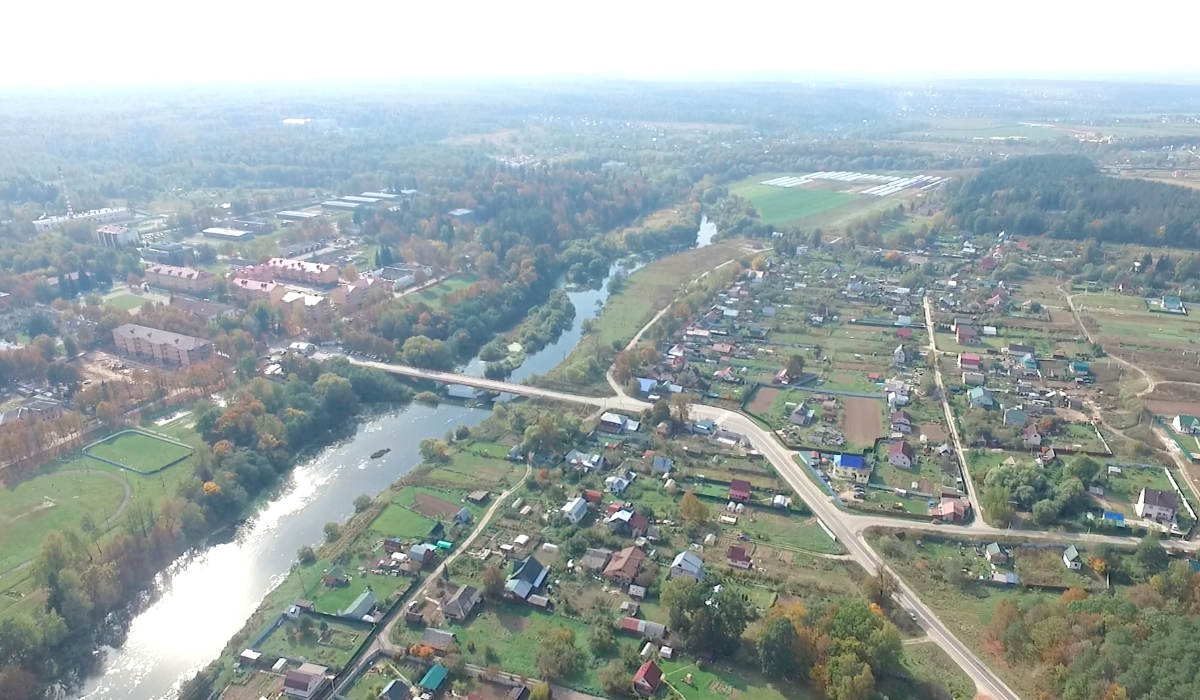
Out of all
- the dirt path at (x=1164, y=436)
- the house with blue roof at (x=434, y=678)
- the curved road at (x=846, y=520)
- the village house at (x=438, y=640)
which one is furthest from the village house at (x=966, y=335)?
the house with blue roof at (x=434, y=678)

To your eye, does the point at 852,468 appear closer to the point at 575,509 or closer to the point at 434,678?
the point at 575,509

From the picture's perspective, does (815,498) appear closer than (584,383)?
Yes

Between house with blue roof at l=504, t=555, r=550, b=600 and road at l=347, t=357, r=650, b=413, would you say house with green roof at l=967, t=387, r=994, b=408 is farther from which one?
house with blue roof at l=504, t=555, r=550, b=600

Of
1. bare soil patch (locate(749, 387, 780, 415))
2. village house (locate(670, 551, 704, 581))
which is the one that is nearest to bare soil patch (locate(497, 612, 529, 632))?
village house (locate(670, 551, 704, 581))

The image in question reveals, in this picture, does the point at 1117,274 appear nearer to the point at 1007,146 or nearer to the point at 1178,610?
the point at 1178,610

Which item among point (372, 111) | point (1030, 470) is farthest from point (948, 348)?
point (372, 111)

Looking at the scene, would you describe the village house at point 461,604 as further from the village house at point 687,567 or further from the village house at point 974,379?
the village house at point 974,379
